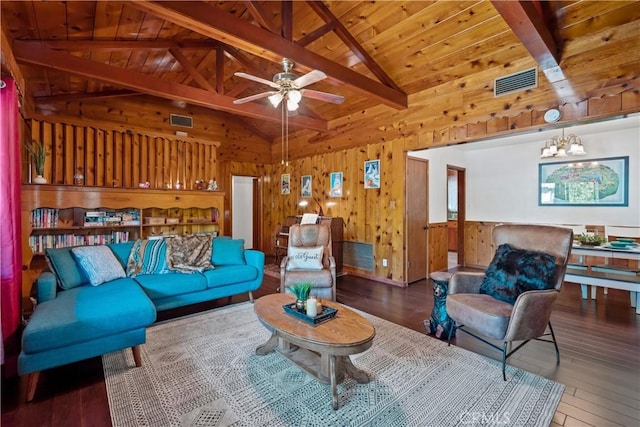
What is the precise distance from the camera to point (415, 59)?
402 cm

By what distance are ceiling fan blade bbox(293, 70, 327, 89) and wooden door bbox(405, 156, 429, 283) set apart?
2.53 m

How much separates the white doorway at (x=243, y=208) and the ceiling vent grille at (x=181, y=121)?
183 cm

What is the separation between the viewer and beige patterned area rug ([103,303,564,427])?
1.80 metres

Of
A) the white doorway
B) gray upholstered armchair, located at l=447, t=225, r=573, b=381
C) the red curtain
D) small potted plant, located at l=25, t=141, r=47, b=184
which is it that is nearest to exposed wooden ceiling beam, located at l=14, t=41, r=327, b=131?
the red curtain

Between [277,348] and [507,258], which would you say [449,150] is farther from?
[277,348]

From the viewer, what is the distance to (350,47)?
4016 mm

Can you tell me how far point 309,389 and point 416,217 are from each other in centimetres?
370

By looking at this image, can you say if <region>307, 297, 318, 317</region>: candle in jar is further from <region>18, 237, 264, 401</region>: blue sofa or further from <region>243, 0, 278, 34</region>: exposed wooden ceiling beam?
<region>243, 0, 278, 34</region>: exposed wooden ceiling beam

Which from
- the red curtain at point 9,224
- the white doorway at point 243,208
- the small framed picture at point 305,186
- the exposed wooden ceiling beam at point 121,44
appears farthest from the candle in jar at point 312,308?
the white doorway at point 243,208

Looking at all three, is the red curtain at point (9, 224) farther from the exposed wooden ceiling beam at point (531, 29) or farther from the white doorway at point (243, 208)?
the white doorway at point (243, 208)

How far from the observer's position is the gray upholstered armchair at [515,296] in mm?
2225

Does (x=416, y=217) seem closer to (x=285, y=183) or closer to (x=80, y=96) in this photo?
(x=285, y=183)

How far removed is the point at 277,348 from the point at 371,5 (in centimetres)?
385

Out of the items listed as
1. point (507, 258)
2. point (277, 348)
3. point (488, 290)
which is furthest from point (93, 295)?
point (507, 258)
